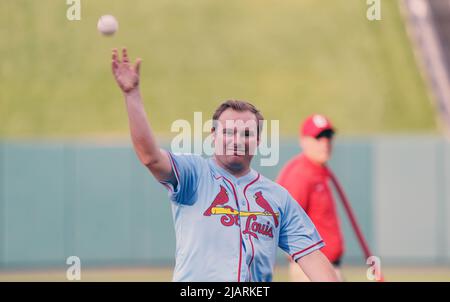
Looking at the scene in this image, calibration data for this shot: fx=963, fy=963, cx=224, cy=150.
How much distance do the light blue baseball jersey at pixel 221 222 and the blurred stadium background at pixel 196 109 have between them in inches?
358

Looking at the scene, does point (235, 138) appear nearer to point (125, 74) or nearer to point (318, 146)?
point (125, 74)

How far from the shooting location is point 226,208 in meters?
4.82

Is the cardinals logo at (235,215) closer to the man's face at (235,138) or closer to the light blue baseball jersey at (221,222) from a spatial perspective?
the light blue baseball jersey at (221,222)

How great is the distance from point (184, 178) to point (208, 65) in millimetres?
15205

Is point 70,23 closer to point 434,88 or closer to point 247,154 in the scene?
point 434,88

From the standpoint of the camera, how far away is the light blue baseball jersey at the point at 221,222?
475cm

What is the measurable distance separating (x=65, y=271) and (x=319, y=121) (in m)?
7.06

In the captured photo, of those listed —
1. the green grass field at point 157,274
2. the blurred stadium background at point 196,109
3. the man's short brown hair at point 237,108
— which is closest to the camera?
the man's short brown hair at point 237,108

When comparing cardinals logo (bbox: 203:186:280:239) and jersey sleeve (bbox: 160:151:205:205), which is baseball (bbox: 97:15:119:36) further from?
cardinals logo (bbox: 203:186:280:239)

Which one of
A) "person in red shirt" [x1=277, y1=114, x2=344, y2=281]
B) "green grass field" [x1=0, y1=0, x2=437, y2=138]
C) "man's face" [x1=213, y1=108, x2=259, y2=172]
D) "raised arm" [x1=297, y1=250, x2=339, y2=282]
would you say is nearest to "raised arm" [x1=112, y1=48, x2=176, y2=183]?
"man's face" [x1=213, y1=108, x2=259, y2=172]

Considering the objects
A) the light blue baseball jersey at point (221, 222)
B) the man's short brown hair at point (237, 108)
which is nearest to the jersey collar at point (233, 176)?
the light blue baseball jersey at point (221, 222)

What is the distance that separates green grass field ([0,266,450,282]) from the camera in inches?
545

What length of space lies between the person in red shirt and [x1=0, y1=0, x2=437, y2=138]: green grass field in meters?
9.46

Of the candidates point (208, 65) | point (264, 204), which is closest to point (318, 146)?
point (264, 204)
